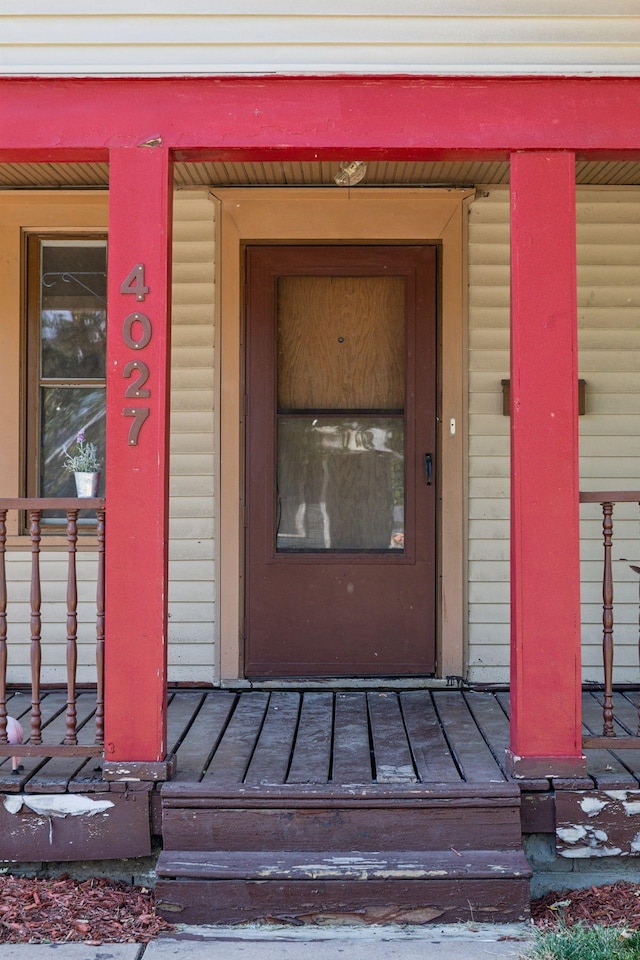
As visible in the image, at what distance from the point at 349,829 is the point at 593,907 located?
0.90 meters

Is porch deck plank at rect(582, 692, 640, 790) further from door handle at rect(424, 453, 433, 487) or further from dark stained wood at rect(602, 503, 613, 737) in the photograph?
door handle at rect(424, 453, 433, 487)

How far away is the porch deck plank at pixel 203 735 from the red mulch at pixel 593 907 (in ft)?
4.26

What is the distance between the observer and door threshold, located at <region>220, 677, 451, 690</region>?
434 cm

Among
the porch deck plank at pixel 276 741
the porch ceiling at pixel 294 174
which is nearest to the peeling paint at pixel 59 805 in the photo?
the porch deck plank at pixel 276 741

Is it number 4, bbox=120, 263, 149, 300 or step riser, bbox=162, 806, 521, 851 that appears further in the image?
number 4, bbox=120, 263, 149, 300

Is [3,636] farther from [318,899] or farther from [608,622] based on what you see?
[608,622]

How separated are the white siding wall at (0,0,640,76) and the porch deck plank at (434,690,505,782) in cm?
256

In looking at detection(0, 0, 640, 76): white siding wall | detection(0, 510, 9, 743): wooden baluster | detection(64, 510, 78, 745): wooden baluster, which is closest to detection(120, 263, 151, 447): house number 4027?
detection(64, 510, 78, 745): wooden baluster

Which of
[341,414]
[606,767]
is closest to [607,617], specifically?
[606,767]

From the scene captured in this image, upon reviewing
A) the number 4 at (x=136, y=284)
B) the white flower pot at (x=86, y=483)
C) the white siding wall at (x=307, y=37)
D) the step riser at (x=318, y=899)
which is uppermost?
the white siding wall at (x=307, y=37)

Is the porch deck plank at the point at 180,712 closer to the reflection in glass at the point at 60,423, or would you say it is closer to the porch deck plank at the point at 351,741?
the porch deck plank at the point at 351,741

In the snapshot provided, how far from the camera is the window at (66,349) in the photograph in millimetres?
4465

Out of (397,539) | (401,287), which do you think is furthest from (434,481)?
(401,287)

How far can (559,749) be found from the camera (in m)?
3.09
